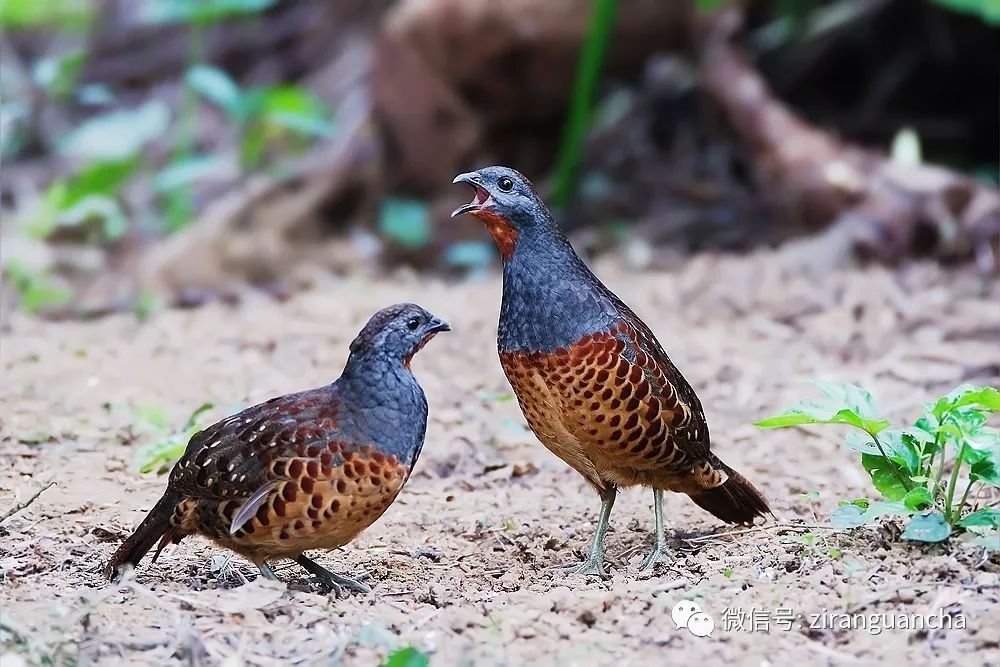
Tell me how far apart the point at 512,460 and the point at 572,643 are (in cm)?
197

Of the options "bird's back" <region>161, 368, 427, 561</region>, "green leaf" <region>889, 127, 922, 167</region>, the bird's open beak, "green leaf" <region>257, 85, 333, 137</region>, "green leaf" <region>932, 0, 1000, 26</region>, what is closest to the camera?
"bird's back" <region>161, 368, 427, 561</region>

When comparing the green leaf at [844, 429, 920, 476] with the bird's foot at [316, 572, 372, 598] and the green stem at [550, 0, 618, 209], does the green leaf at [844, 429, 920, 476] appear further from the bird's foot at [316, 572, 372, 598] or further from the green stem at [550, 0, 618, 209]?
the green stem at [550, 0, 618, 209]

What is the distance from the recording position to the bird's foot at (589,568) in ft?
12.6

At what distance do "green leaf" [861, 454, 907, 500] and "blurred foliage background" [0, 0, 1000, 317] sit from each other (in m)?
3.87

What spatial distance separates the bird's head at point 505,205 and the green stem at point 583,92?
416 cm

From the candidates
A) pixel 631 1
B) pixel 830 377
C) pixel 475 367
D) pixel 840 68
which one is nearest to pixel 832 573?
pixel 830 377

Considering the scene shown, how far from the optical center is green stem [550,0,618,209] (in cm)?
790

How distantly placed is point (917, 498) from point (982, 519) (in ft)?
0.57

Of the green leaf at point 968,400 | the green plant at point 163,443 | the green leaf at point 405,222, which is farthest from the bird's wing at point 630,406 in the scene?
the green leaf at point 405,222

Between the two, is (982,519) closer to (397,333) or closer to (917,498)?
(917,498)

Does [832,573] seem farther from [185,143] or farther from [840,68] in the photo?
[840,68]

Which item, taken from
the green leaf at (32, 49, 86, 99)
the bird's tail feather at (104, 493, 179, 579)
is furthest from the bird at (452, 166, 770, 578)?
the green leaf at (32, 49, 86, 99)

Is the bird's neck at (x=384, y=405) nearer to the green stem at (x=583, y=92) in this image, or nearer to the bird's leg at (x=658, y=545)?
the bird's leg at (x=658, y=545)

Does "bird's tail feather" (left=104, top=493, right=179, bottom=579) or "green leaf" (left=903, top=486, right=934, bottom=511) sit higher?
"green leaf" (left=903, top=486, right=934, bottom=511)
